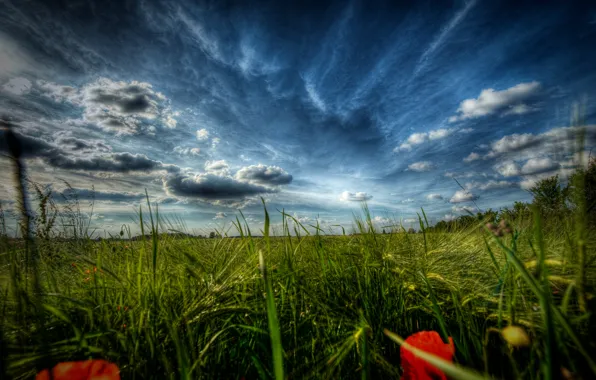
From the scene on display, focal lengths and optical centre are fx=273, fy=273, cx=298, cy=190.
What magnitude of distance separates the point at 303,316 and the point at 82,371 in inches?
37.3

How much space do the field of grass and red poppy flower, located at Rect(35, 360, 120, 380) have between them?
0.03 metres

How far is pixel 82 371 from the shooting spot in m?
0.70

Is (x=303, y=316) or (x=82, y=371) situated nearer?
(x=82, y=371)

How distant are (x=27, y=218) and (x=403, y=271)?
1676 mm

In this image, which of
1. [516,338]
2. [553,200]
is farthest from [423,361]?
[553,200]

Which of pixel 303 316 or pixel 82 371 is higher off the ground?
pixel 82 371

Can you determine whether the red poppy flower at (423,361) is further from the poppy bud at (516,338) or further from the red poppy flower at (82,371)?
the red poppy flower at (82,371)

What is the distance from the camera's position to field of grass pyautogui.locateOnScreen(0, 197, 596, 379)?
767mm

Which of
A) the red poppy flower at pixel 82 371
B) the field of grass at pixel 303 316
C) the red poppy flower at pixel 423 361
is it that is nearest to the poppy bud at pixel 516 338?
the field of grass at pixel 303 316

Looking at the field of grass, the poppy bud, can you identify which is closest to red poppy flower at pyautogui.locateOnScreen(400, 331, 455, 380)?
the field of grass

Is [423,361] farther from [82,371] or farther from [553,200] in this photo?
[553,200]

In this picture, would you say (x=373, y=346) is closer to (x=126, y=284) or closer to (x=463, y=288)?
(x=463, y=288)

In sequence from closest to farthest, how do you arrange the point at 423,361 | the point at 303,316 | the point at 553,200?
the point at 423,361
the point at 303,316
the point at 553,200

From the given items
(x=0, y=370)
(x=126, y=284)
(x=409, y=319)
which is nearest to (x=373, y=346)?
(x=409, y=319)
